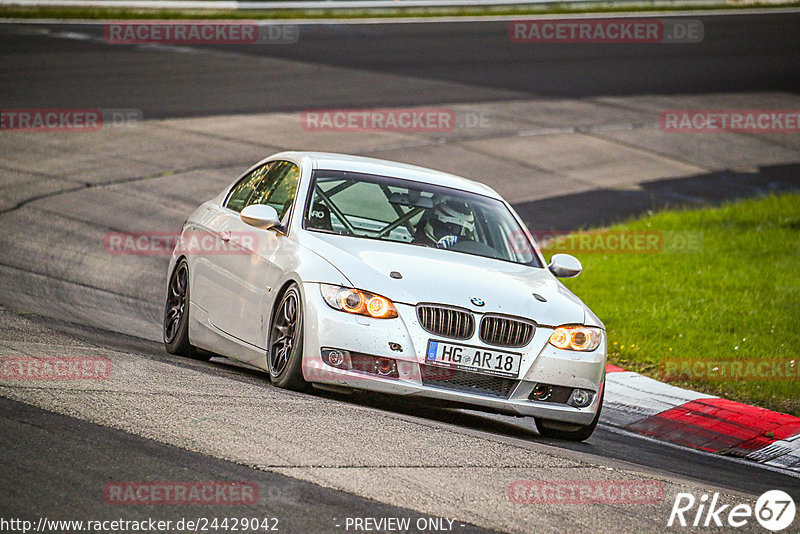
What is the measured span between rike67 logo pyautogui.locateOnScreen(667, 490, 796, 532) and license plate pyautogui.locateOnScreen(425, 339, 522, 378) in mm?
1567

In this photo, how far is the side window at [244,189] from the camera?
9.30 metres

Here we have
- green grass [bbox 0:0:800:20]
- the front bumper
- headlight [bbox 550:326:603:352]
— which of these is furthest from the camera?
green grass [bbox 0:0:800:20]

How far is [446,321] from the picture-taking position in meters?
7.31

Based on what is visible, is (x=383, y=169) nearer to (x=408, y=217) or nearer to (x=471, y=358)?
(x=408, y=217)

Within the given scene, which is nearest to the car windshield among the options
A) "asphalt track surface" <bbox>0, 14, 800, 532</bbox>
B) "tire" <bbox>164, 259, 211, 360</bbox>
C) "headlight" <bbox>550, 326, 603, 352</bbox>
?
"headlight" <bbox>550, 326, 603, 352</bbox>

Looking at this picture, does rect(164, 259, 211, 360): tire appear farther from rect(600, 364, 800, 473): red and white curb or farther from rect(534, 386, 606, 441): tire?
rect(600, 364, 800, 473): red and white curb

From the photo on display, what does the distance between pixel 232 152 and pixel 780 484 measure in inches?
523

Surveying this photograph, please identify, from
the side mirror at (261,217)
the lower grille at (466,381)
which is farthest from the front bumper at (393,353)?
the side mirror at (261,217)

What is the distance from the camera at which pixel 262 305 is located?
315 inches

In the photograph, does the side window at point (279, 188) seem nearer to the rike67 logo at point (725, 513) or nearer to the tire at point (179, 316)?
the tire at point (179, 316)

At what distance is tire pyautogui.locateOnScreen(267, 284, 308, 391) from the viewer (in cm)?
740

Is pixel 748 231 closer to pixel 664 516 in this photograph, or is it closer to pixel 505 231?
pixel 505 231

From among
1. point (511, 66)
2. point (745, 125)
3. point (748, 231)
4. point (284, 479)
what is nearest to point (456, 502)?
point (284, 479)

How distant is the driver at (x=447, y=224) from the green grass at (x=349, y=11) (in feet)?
82.6
